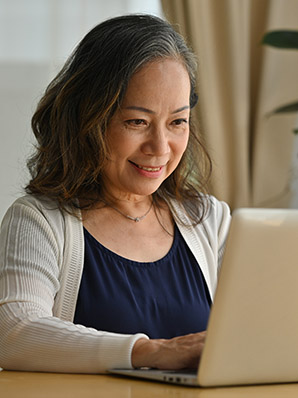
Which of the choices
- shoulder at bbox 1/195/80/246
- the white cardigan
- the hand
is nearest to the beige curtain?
the white cardigan

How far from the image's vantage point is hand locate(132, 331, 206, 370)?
1.18 m

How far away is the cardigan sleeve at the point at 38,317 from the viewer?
4.12ft

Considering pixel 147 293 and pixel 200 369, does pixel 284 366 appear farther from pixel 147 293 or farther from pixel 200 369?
pixel 147 293

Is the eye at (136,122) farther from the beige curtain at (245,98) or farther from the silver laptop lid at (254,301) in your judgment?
the beige curtain at (245,98)

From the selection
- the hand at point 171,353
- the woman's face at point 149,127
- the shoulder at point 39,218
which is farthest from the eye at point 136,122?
the hand at point 171,353

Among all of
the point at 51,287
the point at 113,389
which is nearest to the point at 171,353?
the point at 113,389

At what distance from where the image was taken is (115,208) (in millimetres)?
1811

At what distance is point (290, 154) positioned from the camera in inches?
139

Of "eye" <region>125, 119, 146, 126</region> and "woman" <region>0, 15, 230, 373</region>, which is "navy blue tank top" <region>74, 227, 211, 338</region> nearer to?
"woman" <region>0, 15, 230, 373</region>

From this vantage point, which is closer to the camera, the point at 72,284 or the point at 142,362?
the point at 142,362

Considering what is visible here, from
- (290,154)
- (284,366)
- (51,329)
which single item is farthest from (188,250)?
(290,154)

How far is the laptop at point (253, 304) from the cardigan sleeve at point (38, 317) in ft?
0.73

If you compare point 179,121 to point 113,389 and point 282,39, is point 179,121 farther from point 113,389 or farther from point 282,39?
point 282,39

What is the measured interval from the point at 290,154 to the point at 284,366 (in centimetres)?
252
